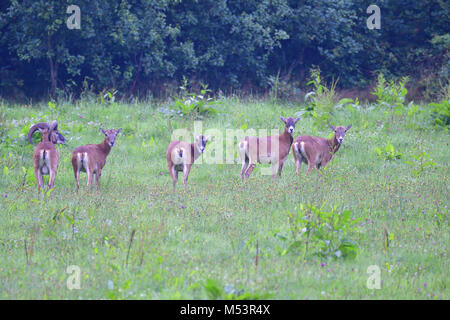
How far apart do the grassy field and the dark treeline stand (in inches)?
370

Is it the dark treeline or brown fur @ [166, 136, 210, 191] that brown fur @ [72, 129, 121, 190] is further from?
the dark treeline

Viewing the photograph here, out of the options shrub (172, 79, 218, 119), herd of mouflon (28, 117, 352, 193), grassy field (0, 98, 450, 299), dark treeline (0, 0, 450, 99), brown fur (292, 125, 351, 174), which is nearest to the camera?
grassy field (0, 98, 450, 299)

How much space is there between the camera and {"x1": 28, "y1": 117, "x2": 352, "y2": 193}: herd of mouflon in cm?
986

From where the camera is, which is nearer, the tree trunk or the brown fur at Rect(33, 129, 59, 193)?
the brown fur at Rect(33, 129, 59, 193)

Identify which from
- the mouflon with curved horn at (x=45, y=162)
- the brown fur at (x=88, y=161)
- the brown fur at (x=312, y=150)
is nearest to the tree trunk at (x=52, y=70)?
the brown fur at (x=88, y=161)

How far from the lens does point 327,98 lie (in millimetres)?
14594

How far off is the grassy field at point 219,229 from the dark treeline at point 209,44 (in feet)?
30.8

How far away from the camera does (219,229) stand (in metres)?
7.32

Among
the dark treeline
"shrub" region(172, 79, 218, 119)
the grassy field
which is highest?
the dark treeline

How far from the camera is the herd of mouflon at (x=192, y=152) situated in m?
9.86

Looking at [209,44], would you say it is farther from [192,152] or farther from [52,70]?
[192,152]

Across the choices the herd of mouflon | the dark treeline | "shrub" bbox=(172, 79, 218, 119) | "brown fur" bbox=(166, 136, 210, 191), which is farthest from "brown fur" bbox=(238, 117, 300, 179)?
the dark treeline

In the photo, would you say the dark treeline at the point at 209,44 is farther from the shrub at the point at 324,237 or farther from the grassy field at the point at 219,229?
the shrub at the point at 324,237
